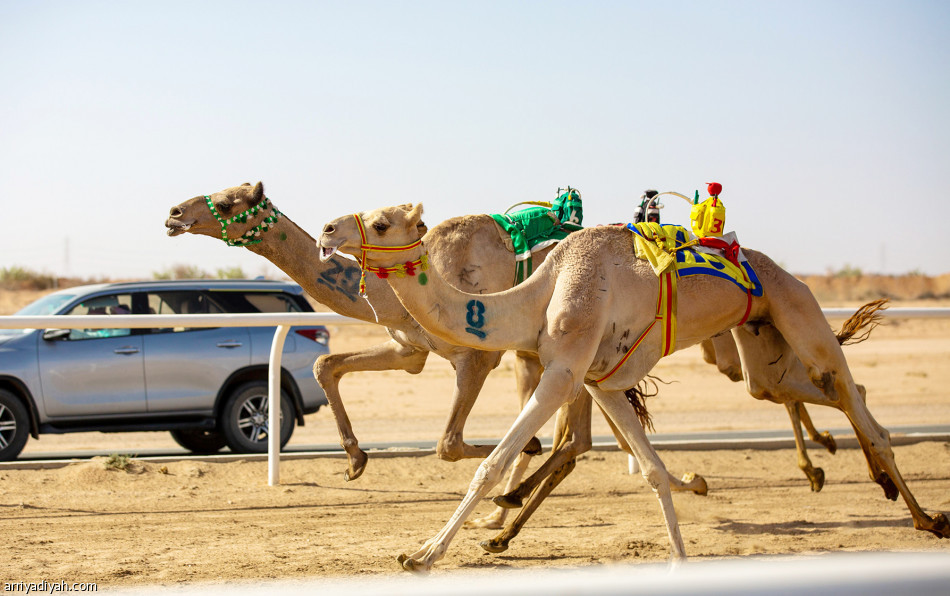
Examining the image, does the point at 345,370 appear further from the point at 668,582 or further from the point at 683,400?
the point at 683,400

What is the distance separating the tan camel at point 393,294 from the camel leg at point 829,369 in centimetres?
148

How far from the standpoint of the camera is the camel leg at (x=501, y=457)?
4.89m

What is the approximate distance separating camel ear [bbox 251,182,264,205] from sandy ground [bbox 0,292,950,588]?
7.31ft

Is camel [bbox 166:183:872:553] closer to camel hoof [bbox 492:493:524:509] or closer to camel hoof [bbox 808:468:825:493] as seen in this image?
camel hoof [bbox 492:493:524:509]

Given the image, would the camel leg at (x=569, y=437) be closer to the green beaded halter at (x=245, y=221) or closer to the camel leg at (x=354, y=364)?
the camel leg at (x=354, y=364)

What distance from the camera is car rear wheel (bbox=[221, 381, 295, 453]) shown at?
11.3 metres

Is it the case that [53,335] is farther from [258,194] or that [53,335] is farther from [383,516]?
[258,194]

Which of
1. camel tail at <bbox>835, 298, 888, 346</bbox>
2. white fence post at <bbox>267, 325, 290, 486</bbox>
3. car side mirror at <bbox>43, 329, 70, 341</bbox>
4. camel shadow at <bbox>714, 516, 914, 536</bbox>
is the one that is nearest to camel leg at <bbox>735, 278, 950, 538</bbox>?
camel shadow at <bbox>714, 516, 914, 536</bbox>

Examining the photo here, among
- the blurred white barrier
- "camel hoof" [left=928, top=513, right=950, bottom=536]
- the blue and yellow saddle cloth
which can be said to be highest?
the blue and yellow saddle cloth

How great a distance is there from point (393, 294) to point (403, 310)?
0.13 meters

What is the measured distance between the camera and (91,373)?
10.9m

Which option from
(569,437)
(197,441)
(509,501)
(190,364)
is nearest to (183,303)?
(190,364)

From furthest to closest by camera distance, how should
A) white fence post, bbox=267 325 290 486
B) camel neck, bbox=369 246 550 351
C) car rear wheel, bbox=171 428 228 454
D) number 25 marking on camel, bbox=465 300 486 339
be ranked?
1. car rear wheel, bbox=171 428 228 454
2. white fence post, bbox=267 325 290 486
3. number 25 marking on camel, bbox=465 300 486 339
4. camel neck, bbox=369 246 550 351

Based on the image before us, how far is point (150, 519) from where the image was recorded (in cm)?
725
